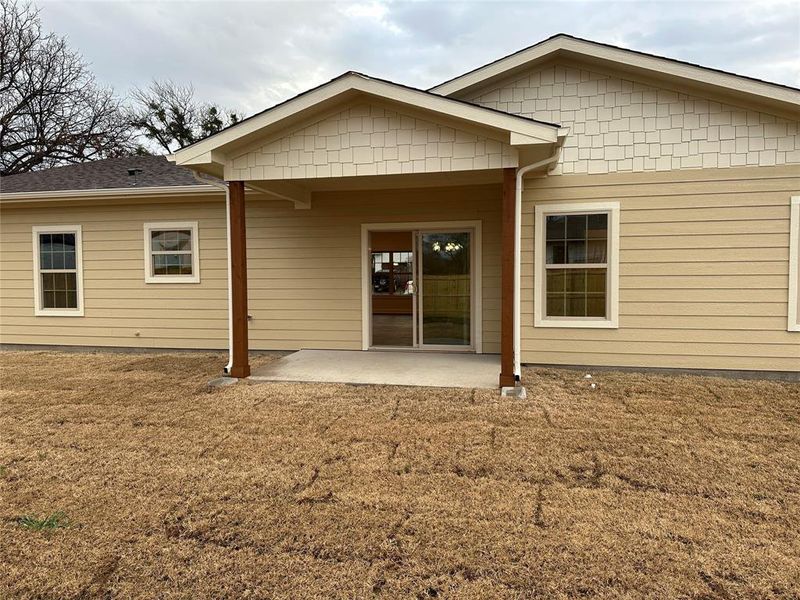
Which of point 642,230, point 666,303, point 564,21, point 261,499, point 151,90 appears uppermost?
point 151,90

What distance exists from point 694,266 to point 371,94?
15.4ft

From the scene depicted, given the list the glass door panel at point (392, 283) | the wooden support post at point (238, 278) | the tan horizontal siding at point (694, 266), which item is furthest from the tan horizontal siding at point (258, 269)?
the glass door panel at point (392, 283)

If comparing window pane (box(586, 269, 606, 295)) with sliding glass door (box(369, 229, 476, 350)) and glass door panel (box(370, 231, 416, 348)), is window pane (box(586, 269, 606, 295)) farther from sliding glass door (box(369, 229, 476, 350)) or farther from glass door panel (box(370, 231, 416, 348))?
glass door panel (box(370, 231, 416, 348))

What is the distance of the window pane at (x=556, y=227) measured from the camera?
6520 millimetres

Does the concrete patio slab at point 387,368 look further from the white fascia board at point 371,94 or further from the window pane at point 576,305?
the white fascia board at point 371,94

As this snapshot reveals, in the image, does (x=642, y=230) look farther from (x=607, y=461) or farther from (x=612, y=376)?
(x=607, y=461)

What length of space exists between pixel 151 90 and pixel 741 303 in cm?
3001

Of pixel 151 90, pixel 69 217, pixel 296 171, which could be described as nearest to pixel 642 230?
pixel 296 171

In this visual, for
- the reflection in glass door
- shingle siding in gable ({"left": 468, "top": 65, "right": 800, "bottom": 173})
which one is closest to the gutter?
the reflection in glass door

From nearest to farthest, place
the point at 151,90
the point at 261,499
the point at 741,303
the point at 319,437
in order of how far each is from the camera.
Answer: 1. the point at 261,499
2. the point at 319,437
3. the point at 741,303
4. the point at 151,90

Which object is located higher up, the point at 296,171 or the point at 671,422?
the point at 296,171

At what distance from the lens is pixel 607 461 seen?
350cm

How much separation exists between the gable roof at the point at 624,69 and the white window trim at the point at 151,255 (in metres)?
4.68

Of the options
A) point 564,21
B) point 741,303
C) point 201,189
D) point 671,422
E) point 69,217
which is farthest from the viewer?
point 564,21
